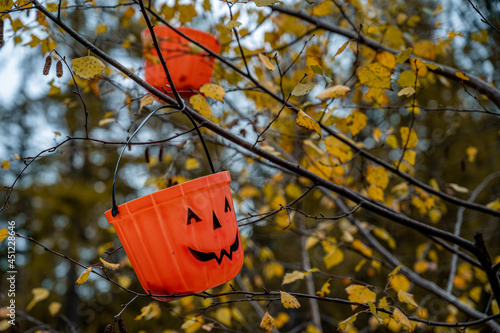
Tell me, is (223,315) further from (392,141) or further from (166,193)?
(166,193)

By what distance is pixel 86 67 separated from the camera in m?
0.80

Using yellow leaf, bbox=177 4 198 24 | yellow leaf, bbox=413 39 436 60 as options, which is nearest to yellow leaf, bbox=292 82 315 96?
yellow leaf, bbox=177 4 198 24

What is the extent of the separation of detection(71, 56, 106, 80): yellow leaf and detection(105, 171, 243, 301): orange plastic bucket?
0.97 ft

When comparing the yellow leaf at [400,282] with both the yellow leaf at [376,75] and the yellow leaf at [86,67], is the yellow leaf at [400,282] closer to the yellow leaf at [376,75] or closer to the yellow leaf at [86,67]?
the yellow leaf at [376,75]

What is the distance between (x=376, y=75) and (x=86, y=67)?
76 centimetres

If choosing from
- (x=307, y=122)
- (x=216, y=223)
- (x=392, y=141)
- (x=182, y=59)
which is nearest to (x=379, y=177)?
(x=392, y=141)

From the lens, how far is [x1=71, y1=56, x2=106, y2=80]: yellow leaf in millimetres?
784

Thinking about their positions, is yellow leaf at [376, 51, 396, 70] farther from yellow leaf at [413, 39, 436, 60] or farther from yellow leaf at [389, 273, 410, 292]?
yellow leaf at [389, 273, 410, 292]

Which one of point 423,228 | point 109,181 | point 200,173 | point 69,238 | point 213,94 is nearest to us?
point 423,228

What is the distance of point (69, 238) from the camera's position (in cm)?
505

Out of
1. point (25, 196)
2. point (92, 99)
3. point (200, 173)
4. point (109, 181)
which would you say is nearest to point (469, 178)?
point (200, 173)

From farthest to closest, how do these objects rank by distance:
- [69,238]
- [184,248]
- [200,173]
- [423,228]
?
[69,238], [200,173], [423,228], [184,248]

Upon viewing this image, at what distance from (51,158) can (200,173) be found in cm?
197

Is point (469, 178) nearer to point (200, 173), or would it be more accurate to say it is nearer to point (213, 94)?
point (200, 173)
